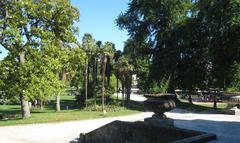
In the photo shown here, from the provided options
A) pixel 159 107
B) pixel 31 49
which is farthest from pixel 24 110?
pixel 159 107

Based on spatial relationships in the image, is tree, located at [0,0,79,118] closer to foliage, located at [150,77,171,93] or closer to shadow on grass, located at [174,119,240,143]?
shadow on grass, located at [174,119,240,143]

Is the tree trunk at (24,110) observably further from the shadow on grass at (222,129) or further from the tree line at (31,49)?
the shadow on grass at (222,129)

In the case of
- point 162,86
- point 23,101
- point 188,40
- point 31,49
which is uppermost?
point 188,40

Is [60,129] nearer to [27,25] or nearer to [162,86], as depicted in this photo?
[27,25]

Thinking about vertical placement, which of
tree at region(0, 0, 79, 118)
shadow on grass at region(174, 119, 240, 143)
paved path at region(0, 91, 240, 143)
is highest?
tree at region(0, 0, 79, 118)

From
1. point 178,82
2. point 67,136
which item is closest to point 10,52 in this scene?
point 67,136

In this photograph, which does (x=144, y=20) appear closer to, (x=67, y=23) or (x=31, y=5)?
(x=67, y=23)

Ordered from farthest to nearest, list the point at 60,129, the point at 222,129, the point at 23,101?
the point at 23,101, the point at 60,129, the point at 222,129

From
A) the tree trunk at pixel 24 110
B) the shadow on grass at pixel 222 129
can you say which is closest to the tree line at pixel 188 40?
the shadow on grass at pixel 222 129

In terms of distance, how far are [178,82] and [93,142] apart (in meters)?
28.4

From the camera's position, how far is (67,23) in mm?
32094

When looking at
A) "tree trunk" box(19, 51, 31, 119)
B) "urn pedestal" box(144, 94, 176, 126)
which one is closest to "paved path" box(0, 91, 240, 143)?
"urn pedestal" box(144, 94, 176, 126)

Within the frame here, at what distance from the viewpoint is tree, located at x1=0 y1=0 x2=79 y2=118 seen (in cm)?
2767

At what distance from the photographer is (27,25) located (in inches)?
1161
